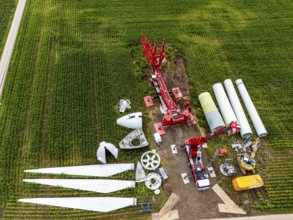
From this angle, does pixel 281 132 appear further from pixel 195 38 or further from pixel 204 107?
pixel 195 38

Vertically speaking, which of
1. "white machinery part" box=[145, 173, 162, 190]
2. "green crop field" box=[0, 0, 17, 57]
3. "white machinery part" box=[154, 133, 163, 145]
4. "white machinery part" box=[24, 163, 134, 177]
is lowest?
"white machinery part" box=[145, 173, 162, 190]

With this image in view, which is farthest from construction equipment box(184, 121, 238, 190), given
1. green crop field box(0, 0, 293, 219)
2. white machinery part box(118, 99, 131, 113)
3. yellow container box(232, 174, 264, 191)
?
white machinery part box(118, 99, 131, 113)

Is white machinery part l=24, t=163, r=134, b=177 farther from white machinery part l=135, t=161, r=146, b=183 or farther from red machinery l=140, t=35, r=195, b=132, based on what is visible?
red machinery l=140, t=35, r=195, b=132

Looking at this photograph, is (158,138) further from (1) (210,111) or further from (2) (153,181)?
(1) (210,111)

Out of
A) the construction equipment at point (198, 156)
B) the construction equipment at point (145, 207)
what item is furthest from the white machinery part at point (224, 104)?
the construction equipment at point (145, 207)

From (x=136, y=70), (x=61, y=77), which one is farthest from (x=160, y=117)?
(x=61, y=77)
